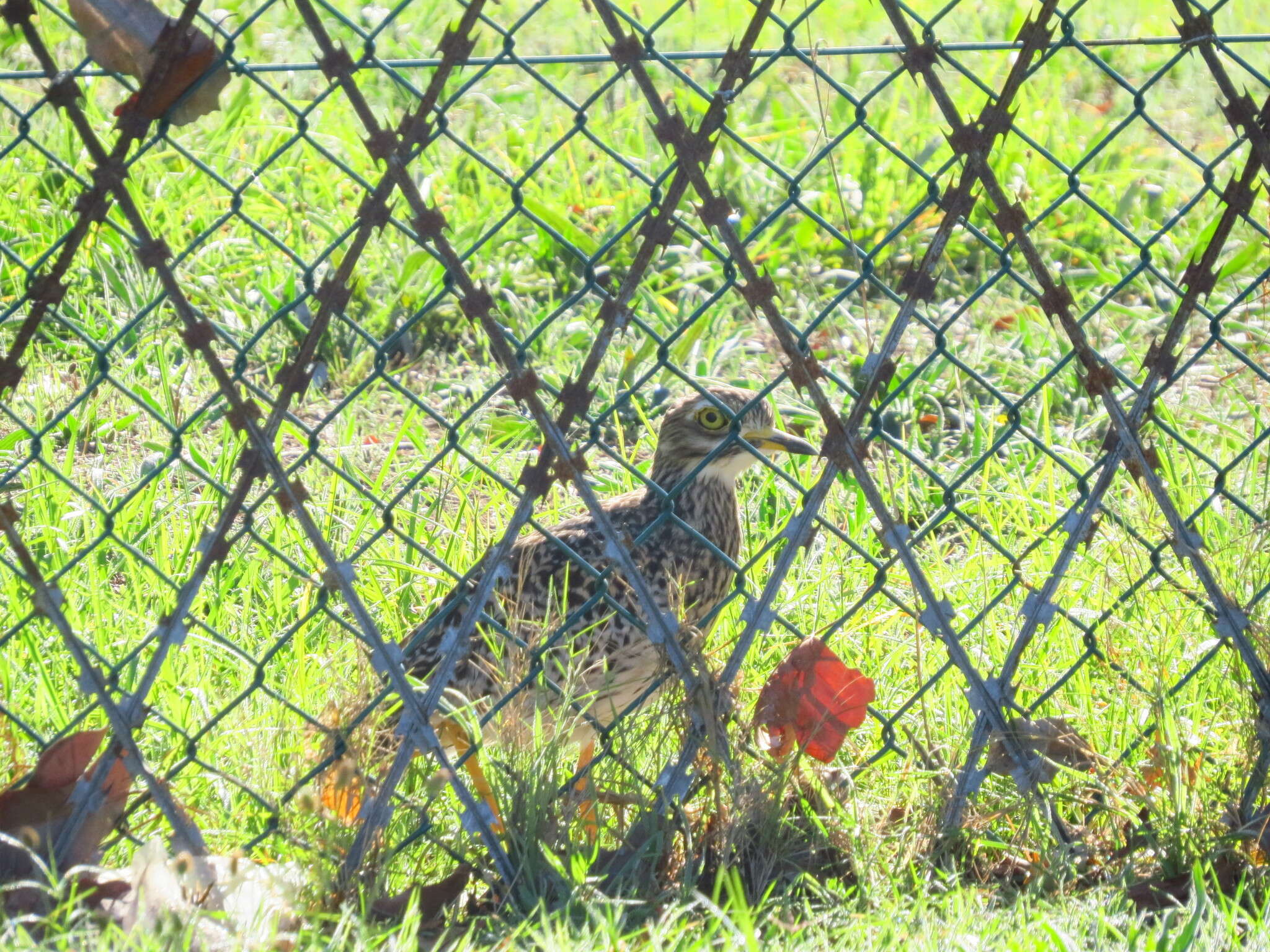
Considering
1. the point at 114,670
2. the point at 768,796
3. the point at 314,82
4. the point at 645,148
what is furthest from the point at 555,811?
the point at 314,82

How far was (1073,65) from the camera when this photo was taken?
26.7 ft

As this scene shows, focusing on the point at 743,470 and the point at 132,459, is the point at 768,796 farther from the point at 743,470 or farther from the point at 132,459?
the point at 132,459

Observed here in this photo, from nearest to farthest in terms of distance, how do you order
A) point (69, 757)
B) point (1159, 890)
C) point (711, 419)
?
point (1159, 890) < point (69, 757) < point (711, 419)

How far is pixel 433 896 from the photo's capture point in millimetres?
2695

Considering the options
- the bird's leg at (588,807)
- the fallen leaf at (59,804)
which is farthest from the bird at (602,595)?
the fallen leaf at (59,804)

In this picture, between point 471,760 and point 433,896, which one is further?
point 471,760

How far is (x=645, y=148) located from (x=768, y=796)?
177 inches

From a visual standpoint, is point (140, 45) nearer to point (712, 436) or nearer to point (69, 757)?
point (69, 757)

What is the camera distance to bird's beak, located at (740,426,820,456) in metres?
3.74

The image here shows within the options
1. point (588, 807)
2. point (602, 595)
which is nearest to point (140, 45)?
point (602, 595)

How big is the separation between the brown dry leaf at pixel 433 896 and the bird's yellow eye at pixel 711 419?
1665 millimetres

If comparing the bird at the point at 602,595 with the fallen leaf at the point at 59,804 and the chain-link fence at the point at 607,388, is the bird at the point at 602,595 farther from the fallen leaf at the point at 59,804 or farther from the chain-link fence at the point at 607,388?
the fallen leaf at the point at 59,804

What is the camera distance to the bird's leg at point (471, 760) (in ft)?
8.89

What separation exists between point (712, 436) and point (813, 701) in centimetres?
130
